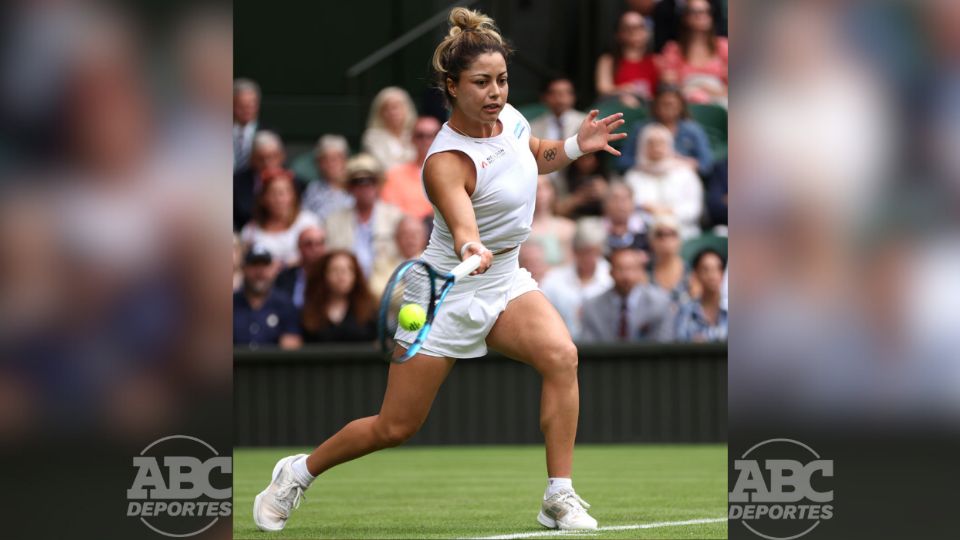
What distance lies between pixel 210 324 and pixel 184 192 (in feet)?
1.03

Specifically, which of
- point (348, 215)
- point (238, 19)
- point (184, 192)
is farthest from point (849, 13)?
point (238, 19)

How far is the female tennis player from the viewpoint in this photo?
5973 mm

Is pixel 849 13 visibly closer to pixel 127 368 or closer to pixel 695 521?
pixel 127 368

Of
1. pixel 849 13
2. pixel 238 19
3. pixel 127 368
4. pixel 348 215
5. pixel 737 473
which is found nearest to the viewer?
pixel 127 368

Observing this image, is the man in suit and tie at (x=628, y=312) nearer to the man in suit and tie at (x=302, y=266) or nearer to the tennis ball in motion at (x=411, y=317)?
the man in suit and tie at (x=302, y=266)

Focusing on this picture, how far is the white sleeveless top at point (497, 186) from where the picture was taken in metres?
6.04

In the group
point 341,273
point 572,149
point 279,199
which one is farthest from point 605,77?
point 572,149

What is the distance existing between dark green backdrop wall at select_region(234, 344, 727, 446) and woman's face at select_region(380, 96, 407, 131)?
1873mm

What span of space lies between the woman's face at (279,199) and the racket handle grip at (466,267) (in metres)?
6.33

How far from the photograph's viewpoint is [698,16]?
40.2 feet

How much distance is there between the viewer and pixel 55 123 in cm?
372

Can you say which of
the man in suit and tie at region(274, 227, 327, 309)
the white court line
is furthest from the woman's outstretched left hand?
the man in suit and tie at region(274, 227, 327, 309)

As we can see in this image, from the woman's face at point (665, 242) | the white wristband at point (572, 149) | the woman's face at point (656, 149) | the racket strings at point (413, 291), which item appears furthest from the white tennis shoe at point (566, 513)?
the woman's face at point (656, 149)

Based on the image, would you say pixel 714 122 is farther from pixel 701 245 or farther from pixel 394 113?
pixel 394 113
